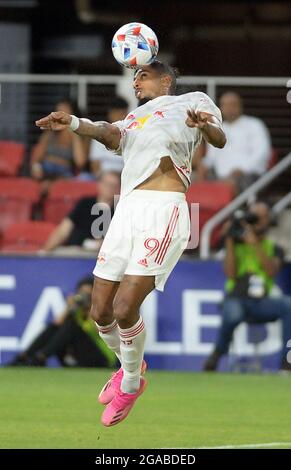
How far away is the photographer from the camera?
1589 cm

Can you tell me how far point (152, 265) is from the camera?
9.50 meters

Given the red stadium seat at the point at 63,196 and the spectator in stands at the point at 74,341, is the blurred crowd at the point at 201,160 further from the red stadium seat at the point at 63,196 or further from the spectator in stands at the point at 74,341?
the spectator in stands at the point at 74,341

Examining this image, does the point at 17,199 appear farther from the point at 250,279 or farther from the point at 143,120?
the point at 143,120

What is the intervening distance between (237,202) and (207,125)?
7.98 meters

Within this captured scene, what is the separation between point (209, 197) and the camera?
17125 mm

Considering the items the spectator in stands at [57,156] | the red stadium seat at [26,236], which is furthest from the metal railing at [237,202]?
the spectator in stands at [57,156]

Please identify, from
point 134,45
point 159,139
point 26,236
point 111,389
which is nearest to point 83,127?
point 159,139

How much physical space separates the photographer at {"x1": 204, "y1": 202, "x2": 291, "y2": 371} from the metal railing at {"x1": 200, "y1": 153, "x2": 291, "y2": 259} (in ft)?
0.92

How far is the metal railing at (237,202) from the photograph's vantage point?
16.5 m

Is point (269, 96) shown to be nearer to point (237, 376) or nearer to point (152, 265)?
point (237, 376)

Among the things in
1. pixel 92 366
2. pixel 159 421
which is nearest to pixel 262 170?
pixel 92 366

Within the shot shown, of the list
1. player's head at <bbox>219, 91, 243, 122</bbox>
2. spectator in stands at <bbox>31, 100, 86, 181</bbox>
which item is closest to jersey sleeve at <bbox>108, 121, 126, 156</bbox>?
spectator in stands at <bbox>31, 100, 86, 181</bbox>

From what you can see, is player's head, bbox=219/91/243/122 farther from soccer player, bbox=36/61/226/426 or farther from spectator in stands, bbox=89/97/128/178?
soccer player, bbox=36/61/226/426

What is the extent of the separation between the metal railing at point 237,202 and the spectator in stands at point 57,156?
205 cm
